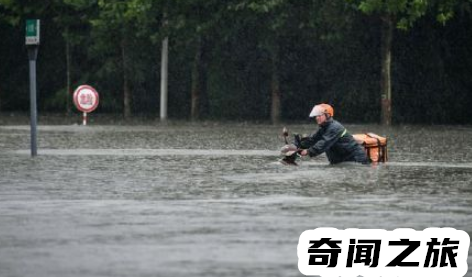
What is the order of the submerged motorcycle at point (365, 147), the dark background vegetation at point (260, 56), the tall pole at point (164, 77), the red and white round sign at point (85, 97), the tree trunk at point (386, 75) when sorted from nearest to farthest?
the submerged motorcycle at point (365, 147) → the red and white round sign at point (85, 97) → the tree trunk at point (386, 75) → the dark background vegetation at point (260, 56) → the tall pole at point (164, 77)

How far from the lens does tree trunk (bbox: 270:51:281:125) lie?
172 feet

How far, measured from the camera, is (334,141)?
2389 cm

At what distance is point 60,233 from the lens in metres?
13.4

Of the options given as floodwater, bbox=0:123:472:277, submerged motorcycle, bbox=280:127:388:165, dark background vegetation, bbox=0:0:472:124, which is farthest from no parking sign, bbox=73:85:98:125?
submerged motorcycle, bbox=280:127:388:165

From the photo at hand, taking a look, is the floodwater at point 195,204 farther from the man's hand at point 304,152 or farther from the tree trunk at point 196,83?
the tree trunk at point 196,83

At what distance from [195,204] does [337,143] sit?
26.2 feet

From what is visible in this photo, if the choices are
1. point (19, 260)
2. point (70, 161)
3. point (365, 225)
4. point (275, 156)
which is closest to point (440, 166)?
point (275, 156)

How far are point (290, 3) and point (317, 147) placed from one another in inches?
1078

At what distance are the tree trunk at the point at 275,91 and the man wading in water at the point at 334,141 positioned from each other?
91.7ft

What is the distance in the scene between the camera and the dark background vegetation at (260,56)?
5084 cm

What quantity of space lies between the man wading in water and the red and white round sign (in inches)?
861

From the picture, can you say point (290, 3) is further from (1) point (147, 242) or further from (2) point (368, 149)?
(1) point (147, 242)

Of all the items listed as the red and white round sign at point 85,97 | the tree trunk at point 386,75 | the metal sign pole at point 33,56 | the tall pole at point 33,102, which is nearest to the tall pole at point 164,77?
the red and white round sign at point 85,97

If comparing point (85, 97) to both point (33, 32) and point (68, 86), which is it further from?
point (33, 32)
